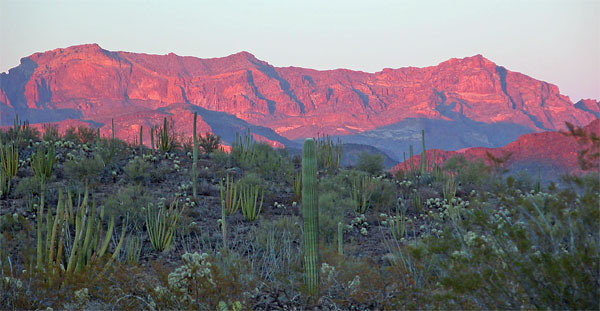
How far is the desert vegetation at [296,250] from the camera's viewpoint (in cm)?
426

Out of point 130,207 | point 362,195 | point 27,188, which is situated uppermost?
point 27,188

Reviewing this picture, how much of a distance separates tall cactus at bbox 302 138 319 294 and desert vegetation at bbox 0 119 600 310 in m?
0.01

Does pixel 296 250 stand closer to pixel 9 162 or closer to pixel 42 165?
pixel 42 165

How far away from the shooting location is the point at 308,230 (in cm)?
668

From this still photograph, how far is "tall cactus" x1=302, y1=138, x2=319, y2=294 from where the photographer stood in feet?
21.4

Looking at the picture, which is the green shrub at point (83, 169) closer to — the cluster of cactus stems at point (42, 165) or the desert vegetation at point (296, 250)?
the desert vegetation at point (296, 250)

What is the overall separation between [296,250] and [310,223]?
271cm

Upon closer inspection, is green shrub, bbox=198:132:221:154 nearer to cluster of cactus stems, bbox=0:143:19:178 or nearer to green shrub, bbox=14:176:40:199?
cluster of cactus stems, bbox=0:143:19:178

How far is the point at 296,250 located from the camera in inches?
365

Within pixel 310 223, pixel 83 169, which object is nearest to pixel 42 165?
pixel 83 169

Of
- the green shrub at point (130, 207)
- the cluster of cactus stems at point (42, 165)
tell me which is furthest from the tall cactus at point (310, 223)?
the cluster of cactus stems at point (42, 165)

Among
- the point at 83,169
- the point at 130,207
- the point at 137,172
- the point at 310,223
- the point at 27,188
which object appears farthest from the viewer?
the point at 137,172

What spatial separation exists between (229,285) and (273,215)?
6.34 metres

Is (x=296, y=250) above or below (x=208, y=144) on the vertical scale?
below
